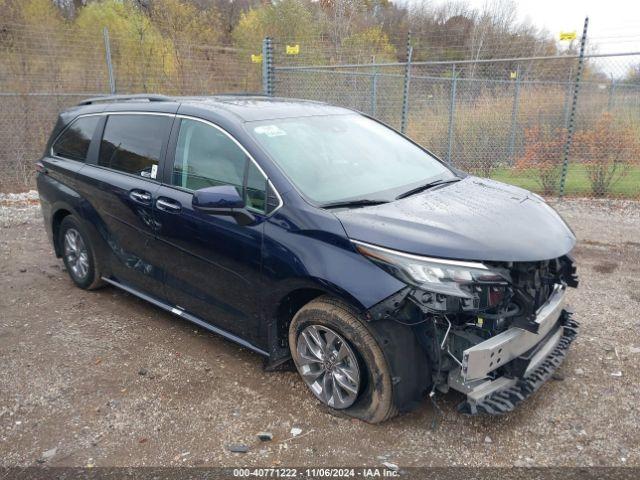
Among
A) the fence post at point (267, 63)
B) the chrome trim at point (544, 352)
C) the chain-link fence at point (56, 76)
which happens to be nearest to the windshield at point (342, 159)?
the chrome trim at point (544, 352)

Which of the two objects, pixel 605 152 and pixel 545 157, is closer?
pixel 605 152

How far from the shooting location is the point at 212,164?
11.9ft

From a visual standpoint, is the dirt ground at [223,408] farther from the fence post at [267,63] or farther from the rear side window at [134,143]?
the fence post at [267,63]

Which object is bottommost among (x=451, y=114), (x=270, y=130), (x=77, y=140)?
(x=451, y=114)

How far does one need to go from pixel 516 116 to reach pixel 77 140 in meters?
9.01

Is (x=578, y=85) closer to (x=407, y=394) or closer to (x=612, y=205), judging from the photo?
(x=612, y=205)

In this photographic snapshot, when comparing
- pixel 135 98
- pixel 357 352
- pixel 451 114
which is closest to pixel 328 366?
pixel 357 352

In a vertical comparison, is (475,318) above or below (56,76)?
below

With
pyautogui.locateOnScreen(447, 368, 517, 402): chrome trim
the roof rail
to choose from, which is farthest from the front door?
pyautogui.locateOnScreen(447, 368, 517, 402): chrome trim

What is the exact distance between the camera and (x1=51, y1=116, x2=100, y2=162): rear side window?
4.81 m

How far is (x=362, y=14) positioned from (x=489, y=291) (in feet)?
83.9

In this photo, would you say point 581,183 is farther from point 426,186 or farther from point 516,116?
point 426,186

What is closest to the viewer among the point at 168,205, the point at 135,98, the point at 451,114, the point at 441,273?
the point at 441,273

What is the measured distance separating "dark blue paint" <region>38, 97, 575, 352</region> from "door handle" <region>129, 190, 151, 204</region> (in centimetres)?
1
